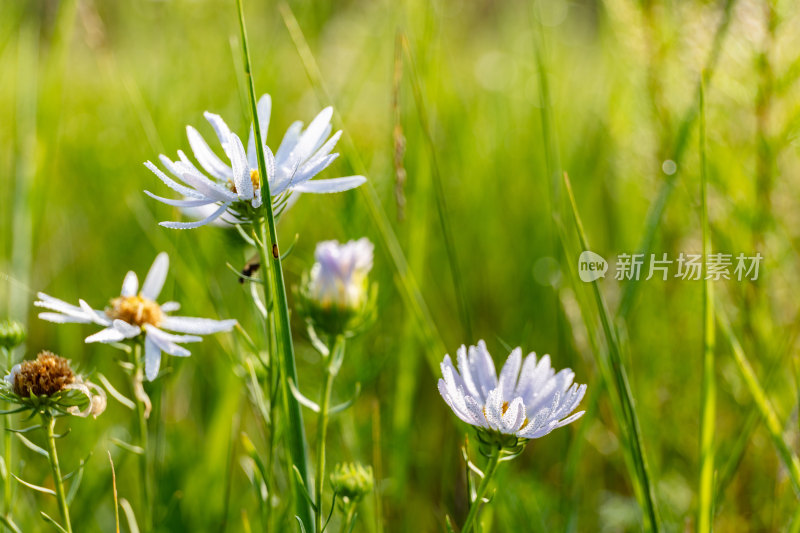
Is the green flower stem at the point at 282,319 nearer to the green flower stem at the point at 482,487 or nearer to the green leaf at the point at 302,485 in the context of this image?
the green leaf at the point at 302,485


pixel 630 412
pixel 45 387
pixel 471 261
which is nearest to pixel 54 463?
pixel 45 387

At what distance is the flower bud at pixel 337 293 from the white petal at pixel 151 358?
0.11 m

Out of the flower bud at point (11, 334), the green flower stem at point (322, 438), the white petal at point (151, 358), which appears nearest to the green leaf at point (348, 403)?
the green flower stem at point (322, 438)

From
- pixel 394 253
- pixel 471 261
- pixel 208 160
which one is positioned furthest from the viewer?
pixel 471 261

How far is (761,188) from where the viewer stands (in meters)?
0.92

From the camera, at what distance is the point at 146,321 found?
1.80 ft

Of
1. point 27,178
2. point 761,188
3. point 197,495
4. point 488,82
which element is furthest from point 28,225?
point 488,82

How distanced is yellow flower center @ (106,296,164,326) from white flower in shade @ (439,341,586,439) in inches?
9.4

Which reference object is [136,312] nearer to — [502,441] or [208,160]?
[208,160]

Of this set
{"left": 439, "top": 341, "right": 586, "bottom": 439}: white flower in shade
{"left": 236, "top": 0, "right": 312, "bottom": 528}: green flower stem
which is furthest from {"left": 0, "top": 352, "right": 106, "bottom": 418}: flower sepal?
{"left": 439, "top": 341, "right": 586, "bottom": 439}: white flower in shade

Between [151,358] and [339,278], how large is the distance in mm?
142

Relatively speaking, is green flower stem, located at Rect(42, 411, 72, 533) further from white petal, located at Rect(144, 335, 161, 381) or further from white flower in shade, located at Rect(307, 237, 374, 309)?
white flower in shade, located at Rect(307, 237, 374, 309)

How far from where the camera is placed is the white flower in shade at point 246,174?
0.42 m

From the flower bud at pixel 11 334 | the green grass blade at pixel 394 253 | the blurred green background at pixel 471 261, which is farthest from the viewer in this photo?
the blurred green background at pixel 471 261
